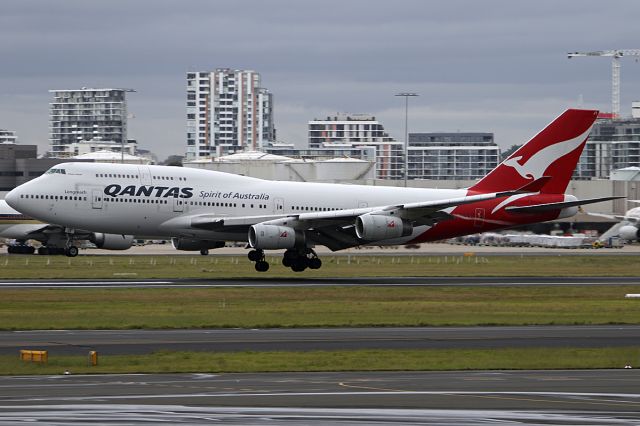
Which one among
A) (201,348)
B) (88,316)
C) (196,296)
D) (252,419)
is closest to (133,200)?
(196,296)

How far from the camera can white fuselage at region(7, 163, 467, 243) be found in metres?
57.4

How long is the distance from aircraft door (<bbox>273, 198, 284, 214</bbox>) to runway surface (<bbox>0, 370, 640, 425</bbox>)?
35641 millimetres

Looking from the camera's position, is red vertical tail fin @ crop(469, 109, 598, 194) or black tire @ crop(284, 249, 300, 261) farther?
red vertical tail fin @ crop(469, 109, 598, 194)

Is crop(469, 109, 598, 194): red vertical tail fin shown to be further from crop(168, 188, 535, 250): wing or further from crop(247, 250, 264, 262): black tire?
crop(247, 250, 264, 262): black tire

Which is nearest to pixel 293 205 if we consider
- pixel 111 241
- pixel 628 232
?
pixel 111 241

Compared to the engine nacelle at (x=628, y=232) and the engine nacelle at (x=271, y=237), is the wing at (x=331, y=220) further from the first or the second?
the engine nacelle at (x=628, y=232)

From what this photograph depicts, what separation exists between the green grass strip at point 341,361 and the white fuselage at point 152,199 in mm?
30023

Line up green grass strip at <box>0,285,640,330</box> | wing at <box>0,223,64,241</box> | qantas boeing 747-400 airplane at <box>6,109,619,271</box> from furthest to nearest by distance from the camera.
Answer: wing at <box>0,223,64,241</box> < qantas boeing 747-400 airplane at <box>6,109,619,271</box> < green grass strip at <box>0,285,640,330</box>

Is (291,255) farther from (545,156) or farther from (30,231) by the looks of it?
(30,231)

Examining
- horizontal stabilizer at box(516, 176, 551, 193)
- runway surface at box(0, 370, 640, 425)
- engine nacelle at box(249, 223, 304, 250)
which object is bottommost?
runway surface at box(0, 370, 640, 425)

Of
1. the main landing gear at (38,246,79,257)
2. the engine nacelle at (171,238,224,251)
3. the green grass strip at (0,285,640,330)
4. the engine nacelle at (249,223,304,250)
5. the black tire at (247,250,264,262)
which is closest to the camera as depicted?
the green grass strip at (0,285,640,330)

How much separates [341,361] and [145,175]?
33181 mm

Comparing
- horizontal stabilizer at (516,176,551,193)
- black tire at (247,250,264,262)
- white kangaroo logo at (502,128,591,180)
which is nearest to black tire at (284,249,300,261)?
black tire at (247,250,264,262)

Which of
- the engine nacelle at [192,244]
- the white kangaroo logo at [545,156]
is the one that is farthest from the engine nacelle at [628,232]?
the engine nacelle at [192,244]
